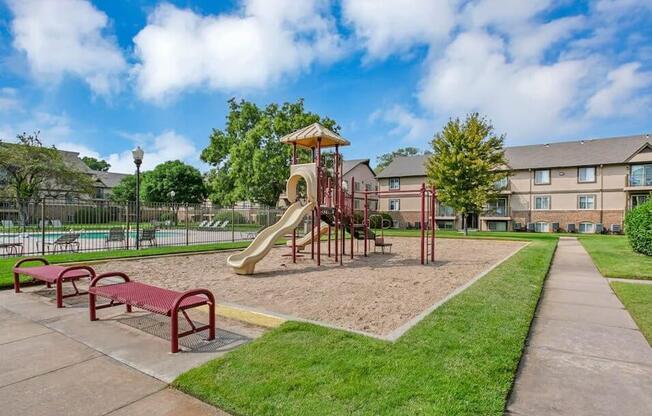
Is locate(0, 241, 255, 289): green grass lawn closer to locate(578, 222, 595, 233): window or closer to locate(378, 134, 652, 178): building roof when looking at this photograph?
locate(378, 134, 652, 178): building roof

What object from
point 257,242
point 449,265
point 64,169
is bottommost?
point 449,265

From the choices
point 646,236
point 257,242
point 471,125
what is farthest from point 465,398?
point 471,125

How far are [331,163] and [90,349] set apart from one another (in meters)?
35.3

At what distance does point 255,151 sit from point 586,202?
33.1m

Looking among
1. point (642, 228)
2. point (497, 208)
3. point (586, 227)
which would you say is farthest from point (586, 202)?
point (642, 228)

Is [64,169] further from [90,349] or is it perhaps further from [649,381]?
[649,381]

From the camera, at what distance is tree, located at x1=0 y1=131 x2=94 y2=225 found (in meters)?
35.5

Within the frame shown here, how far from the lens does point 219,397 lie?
335cm

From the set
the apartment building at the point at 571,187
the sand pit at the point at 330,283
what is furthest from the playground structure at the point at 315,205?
the apartment building at the point at 571,187

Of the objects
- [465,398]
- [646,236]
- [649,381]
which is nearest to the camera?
[465,398]

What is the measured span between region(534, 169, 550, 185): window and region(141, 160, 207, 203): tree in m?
47.2

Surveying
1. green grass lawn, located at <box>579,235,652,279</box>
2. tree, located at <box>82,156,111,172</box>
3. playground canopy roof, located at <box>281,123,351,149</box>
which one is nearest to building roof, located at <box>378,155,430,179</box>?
green grass lawn, located at <box>579,235,652,279</box>

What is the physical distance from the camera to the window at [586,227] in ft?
119

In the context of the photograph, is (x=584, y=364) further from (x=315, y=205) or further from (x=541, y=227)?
(x=541, y=227)
